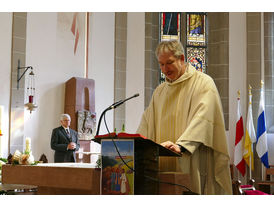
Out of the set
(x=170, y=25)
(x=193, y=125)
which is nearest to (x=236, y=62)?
(x=170, y=25)

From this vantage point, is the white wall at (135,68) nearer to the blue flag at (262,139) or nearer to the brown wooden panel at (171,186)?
the blue flag at (262,139)

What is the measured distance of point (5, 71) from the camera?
33.8 ft

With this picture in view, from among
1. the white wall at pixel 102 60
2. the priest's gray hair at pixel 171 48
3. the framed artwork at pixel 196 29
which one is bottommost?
the priest's gray hair at pixel 171 48

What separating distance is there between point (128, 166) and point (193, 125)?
2.59 ft

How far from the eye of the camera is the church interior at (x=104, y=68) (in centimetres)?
1049

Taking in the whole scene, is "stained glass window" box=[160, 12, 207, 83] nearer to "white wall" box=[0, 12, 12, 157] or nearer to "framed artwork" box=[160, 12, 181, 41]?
"framed artwork" box=[160, 12, 181, 41]

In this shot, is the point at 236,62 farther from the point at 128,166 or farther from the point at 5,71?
the point at 128,166

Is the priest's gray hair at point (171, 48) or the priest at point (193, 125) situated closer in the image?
the priest at point (193, 125)

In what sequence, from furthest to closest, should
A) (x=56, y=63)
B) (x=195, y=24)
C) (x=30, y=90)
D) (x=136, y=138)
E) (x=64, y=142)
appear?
(x=195, y=24), (x=56, y=63), (x=30, y=90), (x=64, y=142), (x=136, y=138)

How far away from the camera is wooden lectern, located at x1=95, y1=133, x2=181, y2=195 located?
10.3 feet

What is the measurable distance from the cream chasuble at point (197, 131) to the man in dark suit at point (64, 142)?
5.79 metres

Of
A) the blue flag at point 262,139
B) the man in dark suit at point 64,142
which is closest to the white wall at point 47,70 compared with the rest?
the man in dark suit at point 64,142

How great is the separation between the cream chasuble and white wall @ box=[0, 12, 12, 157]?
661cm

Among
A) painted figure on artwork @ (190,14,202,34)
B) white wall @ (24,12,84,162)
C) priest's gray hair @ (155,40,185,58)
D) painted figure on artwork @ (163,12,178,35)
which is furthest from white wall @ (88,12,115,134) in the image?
priest's gray hair @ (155,40,185,58)
